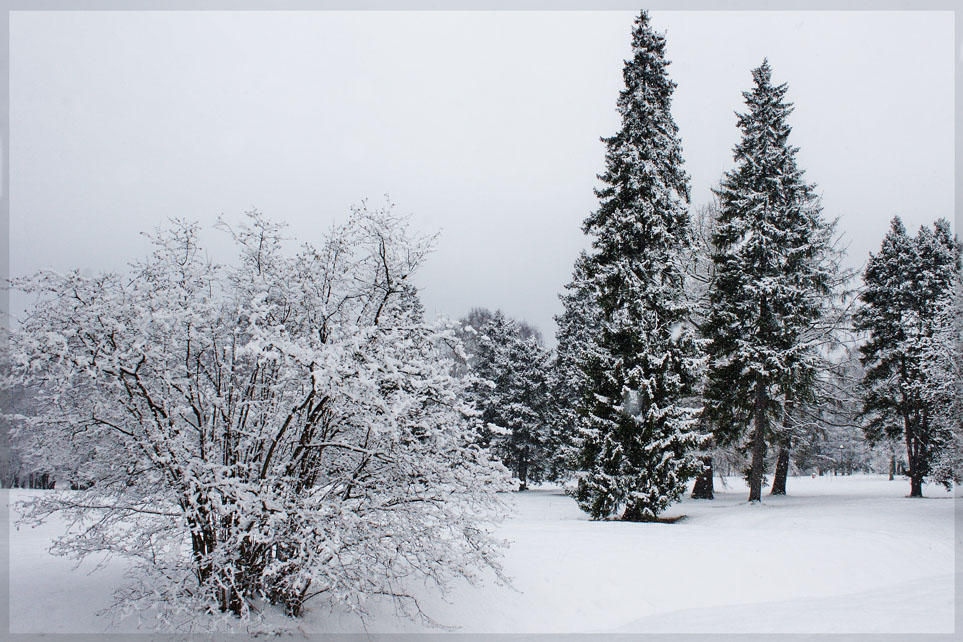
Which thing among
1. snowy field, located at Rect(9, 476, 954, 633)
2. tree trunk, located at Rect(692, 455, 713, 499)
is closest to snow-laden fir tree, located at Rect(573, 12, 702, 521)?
snowy field, located at Rect(9, 476, 954, 633)

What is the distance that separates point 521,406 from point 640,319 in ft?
52.8

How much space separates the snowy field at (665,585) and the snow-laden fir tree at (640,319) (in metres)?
1.76

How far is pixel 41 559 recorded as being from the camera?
357 inches

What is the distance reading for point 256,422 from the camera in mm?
6836

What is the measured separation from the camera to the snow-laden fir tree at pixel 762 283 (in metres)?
18.3

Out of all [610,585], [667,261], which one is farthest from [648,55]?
[610,585]

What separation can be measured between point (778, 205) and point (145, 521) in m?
19.3

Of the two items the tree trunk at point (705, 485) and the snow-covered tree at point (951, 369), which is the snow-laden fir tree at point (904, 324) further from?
the tree trunk at point (705, 485)

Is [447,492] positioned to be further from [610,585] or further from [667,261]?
[667,261]

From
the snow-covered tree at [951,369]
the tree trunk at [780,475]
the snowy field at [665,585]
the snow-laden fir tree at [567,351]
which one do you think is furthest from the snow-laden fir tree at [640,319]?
the snow-laden fir tree at [567,351]

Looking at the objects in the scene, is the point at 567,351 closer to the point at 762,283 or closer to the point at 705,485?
the point at 705,485

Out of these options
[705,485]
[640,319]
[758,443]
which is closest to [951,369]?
[758,443]

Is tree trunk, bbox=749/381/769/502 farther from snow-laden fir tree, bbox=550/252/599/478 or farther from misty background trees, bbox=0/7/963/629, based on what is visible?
misty background trees, bbox=0/7/963/629

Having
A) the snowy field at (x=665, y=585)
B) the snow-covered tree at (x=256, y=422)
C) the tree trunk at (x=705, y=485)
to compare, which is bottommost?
the tree trunk at (x=705, y=485)
